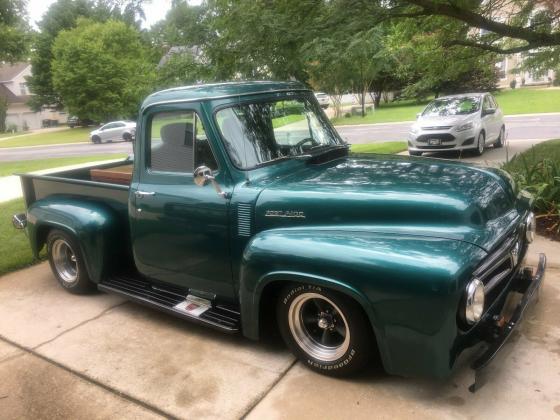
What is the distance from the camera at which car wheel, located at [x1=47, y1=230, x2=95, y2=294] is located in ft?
15.6

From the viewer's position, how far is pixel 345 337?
3133mm

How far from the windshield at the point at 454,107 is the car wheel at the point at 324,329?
1114 cm

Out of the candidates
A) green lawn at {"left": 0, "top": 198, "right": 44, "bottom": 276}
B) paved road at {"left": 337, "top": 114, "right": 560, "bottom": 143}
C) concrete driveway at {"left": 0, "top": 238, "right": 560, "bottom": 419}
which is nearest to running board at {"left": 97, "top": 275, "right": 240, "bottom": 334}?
concrete driveway at {"left": 0, "top": 238, "right": 560, "bottom": 419}

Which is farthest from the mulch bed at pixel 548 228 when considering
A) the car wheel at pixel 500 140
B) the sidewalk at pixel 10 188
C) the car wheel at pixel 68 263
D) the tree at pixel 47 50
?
the tree at pixel 47 50

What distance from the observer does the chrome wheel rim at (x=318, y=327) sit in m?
3.18

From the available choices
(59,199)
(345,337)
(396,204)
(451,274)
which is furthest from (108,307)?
(451,274)

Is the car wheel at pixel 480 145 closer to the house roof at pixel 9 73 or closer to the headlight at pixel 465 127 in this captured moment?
the headlight at pixel 465 127

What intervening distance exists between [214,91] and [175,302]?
67.3 inches

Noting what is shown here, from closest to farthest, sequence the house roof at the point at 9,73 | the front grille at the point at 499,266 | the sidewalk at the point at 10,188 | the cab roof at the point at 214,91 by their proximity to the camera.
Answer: the front grille at the point at 499,266
the cab roof at the point at 214,91
the sidewalk at the point at 10,188
the house roof at the point at 9,73

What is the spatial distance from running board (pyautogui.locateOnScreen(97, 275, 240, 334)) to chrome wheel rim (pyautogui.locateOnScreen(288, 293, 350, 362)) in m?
0.49

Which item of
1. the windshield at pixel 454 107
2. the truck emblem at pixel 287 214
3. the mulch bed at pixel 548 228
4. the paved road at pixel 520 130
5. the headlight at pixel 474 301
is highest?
the windshield at pixel 454 107

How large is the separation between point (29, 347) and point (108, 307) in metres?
0.83

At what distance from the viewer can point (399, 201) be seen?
120 inches

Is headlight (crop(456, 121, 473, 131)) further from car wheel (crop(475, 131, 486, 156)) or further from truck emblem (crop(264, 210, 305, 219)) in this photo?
truck emblem (crop(264, 210, 305, 219))
